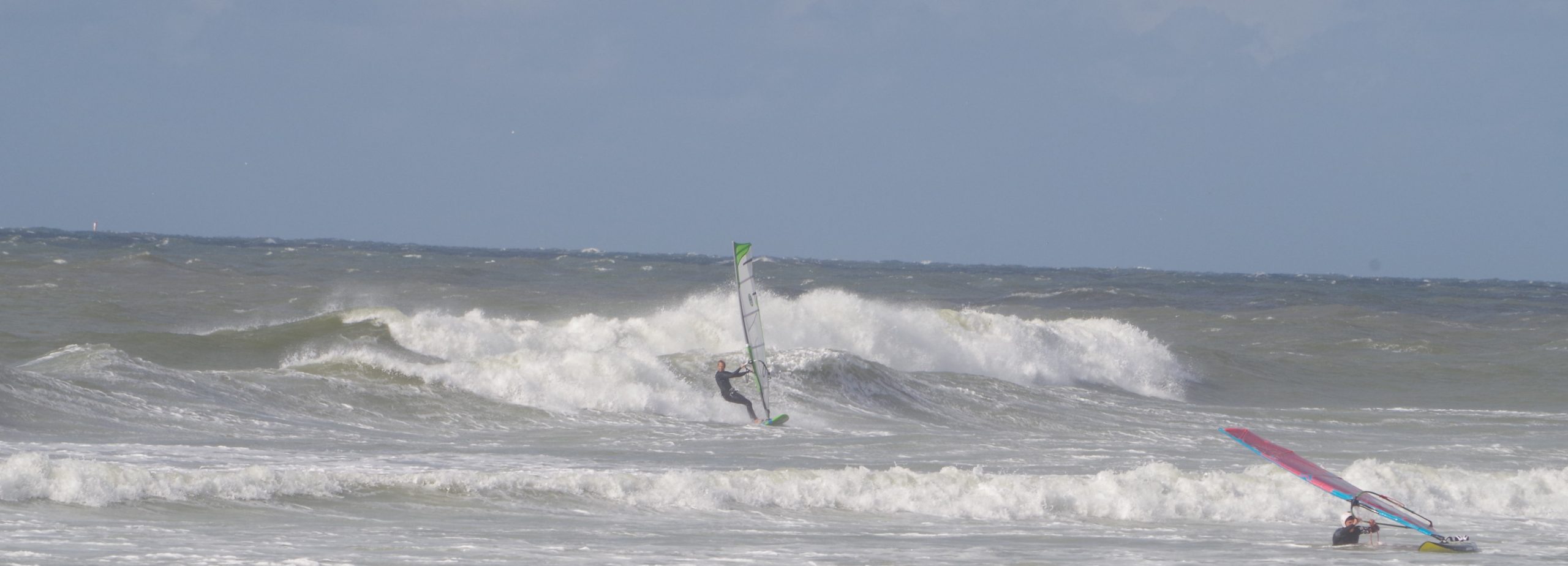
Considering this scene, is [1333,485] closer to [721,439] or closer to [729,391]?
[721,439]

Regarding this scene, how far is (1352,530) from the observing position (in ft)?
25.8

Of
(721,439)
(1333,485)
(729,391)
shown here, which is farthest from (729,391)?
(1333,485)

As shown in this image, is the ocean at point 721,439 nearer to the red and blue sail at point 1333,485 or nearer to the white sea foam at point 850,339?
the white sea foam at point 850,339

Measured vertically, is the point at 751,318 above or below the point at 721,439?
above

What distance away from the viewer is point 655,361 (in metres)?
16.5

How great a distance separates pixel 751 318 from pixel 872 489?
5240 millimetres

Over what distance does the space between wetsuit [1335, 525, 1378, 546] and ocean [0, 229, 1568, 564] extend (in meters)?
0.07

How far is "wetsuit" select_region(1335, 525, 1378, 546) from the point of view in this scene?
7851mm

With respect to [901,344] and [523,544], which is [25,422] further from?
[901,344]

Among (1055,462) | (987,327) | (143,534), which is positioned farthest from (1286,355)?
(143,534)

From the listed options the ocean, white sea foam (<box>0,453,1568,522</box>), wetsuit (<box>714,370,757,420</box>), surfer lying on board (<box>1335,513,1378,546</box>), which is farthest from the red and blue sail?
wetsuit (<box>714,370,757,420</box>)

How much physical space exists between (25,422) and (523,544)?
6.01m

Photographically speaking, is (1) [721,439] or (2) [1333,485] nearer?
(2) [1333,485]

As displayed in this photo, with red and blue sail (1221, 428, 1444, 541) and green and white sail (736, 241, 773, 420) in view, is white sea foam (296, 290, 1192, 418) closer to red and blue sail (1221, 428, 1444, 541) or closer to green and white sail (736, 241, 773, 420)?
green and white sail (736, 241, 773, 420)
